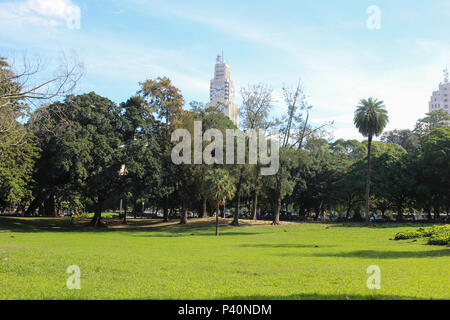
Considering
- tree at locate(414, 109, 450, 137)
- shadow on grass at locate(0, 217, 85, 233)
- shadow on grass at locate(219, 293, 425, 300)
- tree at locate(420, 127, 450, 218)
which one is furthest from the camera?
tree at locate(414, 109, 450, 137)

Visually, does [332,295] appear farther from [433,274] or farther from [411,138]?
[411,138]

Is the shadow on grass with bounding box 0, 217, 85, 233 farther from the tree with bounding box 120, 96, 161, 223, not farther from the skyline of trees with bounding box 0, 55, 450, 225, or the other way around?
the tree with bounding box 120, 96, 161, 223

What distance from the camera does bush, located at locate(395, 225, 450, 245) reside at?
77.0 ft

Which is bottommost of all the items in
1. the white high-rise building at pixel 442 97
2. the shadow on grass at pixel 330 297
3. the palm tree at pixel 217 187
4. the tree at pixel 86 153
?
the shadow on grass at pixel 330 297

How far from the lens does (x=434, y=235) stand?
25.0 metres

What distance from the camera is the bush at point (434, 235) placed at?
77.0ft

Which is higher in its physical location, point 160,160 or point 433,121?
point 433,121

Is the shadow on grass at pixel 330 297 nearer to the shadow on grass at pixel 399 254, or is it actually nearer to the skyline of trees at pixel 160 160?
the shadow on grass at pixel 399 254

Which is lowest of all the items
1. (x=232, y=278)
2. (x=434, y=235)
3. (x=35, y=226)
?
(x=35, y=226)

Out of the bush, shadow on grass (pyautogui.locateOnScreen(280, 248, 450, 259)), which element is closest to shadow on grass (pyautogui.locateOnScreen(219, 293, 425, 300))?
shadow on grass (pyautogui.locateOnScreen(280, 248, 450, 259))

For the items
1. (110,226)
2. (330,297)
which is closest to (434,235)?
(330,297)

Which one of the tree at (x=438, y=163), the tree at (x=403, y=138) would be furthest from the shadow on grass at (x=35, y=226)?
the tree at (x=403, y=138)

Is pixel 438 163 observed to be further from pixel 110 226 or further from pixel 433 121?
pixel 110 226
